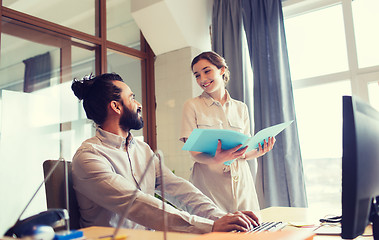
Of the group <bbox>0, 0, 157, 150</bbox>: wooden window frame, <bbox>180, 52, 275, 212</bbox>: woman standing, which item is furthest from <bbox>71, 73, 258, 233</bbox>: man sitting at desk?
<bbox>0, 0, 157, 150</bbox>: wooden window frame

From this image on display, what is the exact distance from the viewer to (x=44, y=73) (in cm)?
295

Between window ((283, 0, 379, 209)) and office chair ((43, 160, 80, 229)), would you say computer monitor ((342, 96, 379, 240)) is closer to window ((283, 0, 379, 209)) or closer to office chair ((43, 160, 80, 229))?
office chair ((43, 160, 80, 229))

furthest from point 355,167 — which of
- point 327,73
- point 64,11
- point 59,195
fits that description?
point 64,11

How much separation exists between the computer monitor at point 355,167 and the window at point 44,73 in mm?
2086

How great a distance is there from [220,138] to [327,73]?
195cm

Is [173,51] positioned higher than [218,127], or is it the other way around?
[173,51]

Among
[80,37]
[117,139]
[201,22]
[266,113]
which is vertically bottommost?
[117,139]

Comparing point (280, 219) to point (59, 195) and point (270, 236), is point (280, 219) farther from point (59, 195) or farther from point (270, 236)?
point (59, 195)

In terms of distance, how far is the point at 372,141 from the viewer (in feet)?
2.50

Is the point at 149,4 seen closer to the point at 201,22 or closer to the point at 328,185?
the point at 201,22

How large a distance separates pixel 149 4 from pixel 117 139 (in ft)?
7.81

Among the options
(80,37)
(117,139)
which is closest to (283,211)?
(117,139)

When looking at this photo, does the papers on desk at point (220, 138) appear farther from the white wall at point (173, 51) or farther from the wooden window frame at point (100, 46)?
the wooden window frame at point (100, 46)

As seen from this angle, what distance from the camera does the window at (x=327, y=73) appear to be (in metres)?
3.01
